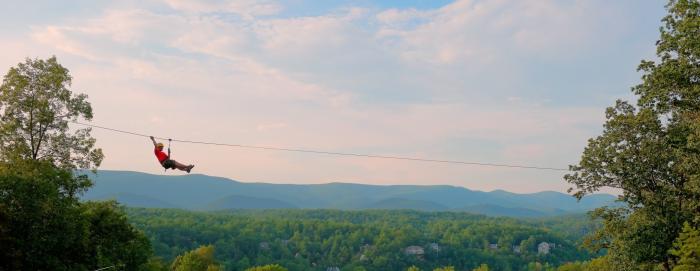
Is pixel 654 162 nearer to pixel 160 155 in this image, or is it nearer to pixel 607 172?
pixel 607 172

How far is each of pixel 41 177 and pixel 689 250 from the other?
33868 mm

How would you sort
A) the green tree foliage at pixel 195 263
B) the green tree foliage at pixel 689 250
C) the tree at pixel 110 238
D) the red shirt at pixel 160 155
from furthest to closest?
1. the green tree foliage at pixel 195 263
2. the tree at pixel 110 238
3. the red shirt at pixel 160 155
4. the green tree foliage at pixel 689 250

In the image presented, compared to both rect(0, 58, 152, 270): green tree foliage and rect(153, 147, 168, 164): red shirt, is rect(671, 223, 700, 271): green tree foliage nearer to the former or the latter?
rect(153, 147, 168, 164): red shirt

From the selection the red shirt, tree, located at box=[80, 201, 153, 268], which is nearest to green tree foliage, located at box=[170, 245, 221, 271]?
tree, located at box=[80, 201, 153, 268]

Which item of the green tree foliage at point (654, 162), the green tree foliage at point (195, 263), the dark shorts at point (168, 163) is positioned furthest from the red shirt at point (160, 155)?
the green tree foliage at point (195, 263)

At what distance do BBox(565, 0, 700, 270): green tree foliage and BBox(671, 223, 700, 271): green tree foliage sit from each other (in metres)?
1.30

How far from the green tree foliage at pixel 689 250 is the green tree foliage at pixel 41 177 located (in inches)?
1274

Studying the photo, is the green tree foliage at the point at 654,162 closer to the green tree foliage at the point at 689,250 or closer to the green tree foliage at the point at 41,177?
the green tree foliage at the point at 689,250

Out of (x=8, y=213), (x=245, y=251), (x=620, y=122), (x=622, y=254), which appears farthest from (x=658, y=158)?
(x=245, y=251)

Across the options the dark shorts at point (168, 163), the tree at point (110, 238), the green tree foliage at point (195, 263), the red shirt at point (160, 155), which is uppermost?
the red shirt at point (160, 155)

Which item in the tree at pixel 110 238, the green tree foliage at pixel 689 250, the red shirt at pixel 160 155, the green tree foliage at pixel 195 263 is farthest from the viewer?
the green tree foliage at pixel 195 263

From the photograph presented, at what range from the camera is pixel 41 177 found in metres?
29.2

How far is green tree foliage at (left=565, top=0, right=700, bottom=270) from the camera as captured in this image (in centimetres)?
2717

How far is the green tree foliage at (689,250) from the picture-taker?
84.9ft
